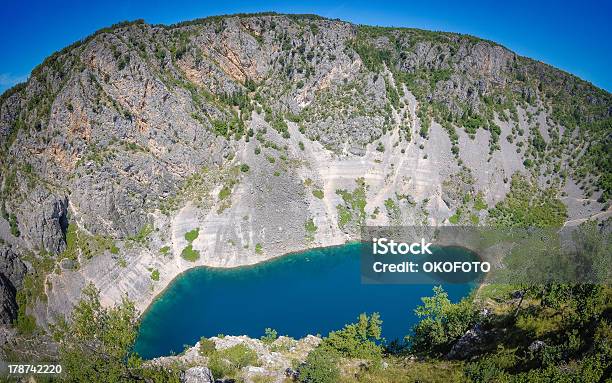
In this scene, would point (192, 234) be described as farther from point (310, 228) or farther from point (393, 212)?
point (393, 212)

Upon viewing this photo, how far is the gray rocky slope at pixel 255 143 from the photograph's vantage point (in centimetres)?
8188

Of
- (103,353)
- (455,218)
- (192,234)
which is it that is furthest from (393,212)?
(103,353)

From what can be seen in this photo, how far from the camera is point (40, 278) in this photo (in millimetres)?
72062

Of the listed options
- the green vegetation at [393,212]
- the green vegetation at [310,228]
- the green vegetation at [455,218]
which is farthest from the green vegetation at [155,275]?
the green vegetation at [455,218]

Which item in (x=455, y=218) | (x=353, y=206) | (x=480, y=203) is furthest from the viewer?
(x=480, y=203)

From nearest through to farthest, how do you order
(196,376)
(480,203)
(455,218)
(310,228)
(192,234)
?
1. (196,376)
2. (192,234)
3. (310,228)
4. (455,218)
5. (480,203)

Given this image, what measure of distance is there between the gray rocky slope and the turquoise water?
161 inches

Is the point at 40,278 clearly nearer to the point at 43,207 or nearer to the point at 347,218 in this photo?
the point at 43,207

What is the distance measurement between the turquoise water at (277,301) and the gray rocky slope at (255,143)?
4.10m

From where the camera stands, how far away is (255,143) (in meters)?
100

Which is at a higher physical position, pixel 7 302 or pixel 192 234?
pixel 192 234

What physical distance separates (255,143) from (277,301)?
40.2 metres

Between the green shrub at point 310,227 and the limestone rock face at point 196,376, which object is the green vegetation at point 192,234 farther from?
the limestone rock face at point 196,376

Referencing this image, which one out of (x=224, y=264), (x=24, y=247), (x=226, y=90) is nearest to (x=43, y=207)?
(x=24, y=247)
